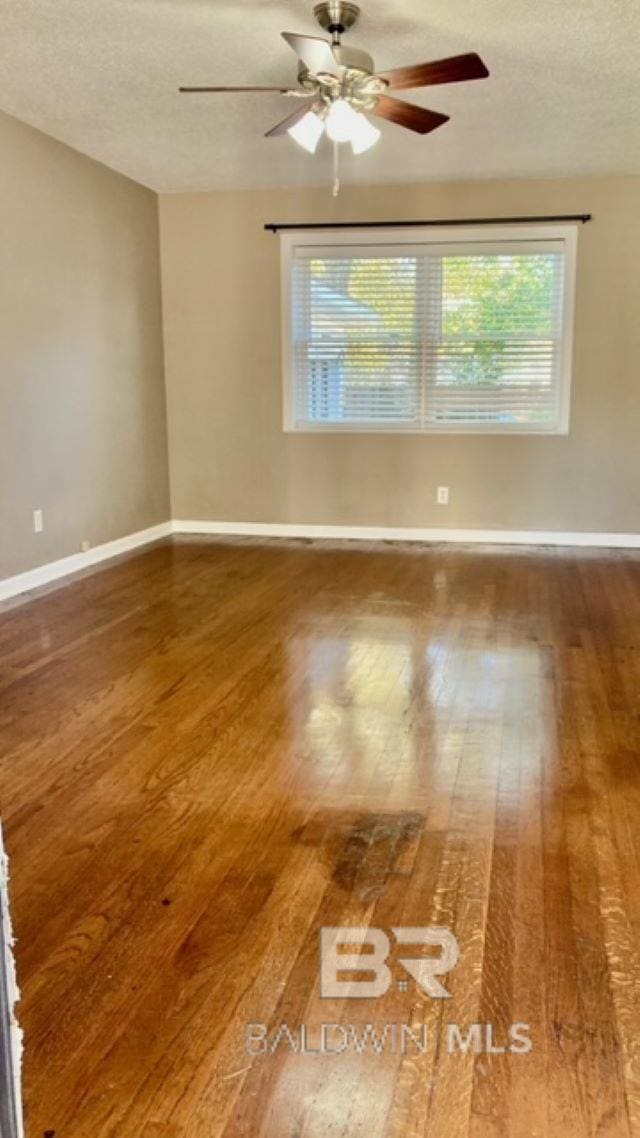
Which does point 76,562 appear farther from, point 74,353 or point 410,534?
point 410,534

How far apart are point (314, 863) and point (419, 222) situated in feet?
16.9

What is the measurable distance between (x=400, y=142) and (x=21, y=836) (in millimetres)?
4430

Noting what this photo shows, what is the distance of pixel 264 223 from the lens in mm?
6363

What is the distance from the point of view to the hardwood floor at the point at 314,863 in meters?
1.43

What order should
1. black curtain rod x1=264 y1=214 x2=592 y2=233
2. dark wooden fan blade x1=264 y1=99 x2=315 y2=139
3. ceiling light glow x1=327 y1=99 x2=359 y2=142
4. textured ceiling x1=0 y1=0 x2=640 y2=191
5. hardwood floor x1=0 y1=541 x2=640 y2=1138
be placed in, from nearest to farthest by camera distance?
1. hardwood floor x1=0 y1=541 x2=640 y2=1138
2. textured ceiling x1=0 y1=0 x2=640 y2=191
3. ceiling light glow x1=327 y1=99 x2=359 y2=142
4. dark wooden fan blade x1=264 y1=99 x2=315 y2=139
5. black curtain rod x1=264 y1=214 x2=592 y2=233

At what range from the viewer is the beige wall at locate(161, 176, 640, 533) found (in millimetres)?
5961

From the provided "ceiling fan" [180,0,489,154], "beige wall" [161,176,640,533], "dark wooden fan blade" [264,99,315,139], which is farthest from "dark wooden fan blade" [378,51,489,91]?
"beige wall" [161,176,640,533]

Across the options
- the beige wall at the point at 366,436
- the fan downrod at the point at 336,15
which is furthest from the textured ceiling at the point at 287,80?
the beige wall at the point at 366,436

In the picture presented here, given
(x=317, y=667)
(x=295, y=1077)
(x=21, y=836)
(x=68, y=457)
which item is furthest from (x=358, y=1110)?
(x=68, y=457)

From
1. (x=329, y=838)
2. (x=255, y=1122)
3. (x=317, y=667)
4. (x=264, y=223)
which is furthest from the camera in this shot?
(x=264, y=223)

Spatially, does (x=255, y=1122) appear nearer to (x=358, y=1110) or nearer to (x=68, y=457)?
(x=358, y=1110)

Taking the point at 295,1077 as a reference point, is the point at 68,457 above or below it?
above

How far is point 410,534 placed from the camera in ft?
21.4
